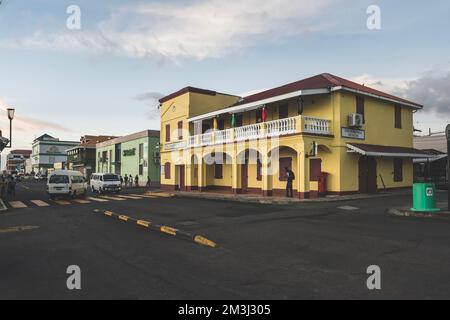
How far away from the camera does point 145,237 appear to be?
1020 centimetres

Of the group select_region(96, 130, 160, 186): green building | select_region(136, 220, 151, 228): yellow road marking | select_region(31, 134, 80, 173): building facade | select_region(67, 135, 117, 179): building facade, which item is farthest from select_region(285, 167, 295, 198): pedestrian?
select_region(31, 134, 80, 173): building facade

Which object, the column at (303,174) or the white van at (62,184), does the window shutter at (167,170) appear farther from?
the column at (303,174)

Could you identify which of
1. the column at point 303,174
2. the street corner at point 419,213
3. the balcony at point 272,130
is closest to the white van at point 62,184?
the balcony at point 272,130

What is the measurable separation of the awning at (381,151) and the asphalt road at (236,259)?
8.32 m

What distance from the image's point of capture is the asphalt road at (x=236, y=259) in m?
5.43

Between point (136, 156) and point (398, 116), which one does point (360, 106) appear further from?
point (136, 156)

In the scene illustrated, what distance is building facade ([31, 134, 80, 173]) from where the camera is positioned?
117006mm

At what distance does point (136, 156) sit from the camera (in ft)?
163

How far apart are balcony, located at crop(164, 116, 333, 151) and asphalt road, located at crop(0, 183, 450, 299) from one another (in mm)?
8403

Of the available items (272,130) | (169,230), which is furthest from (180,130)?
(169,230)

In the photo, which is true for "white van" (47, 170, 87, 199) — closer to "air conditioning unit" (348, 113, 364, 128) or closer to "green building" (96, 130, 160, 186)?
"air conditioning unit" (348, 113, 364, 128)

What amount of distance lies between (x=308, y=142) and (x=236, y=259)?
1394 centimetres
